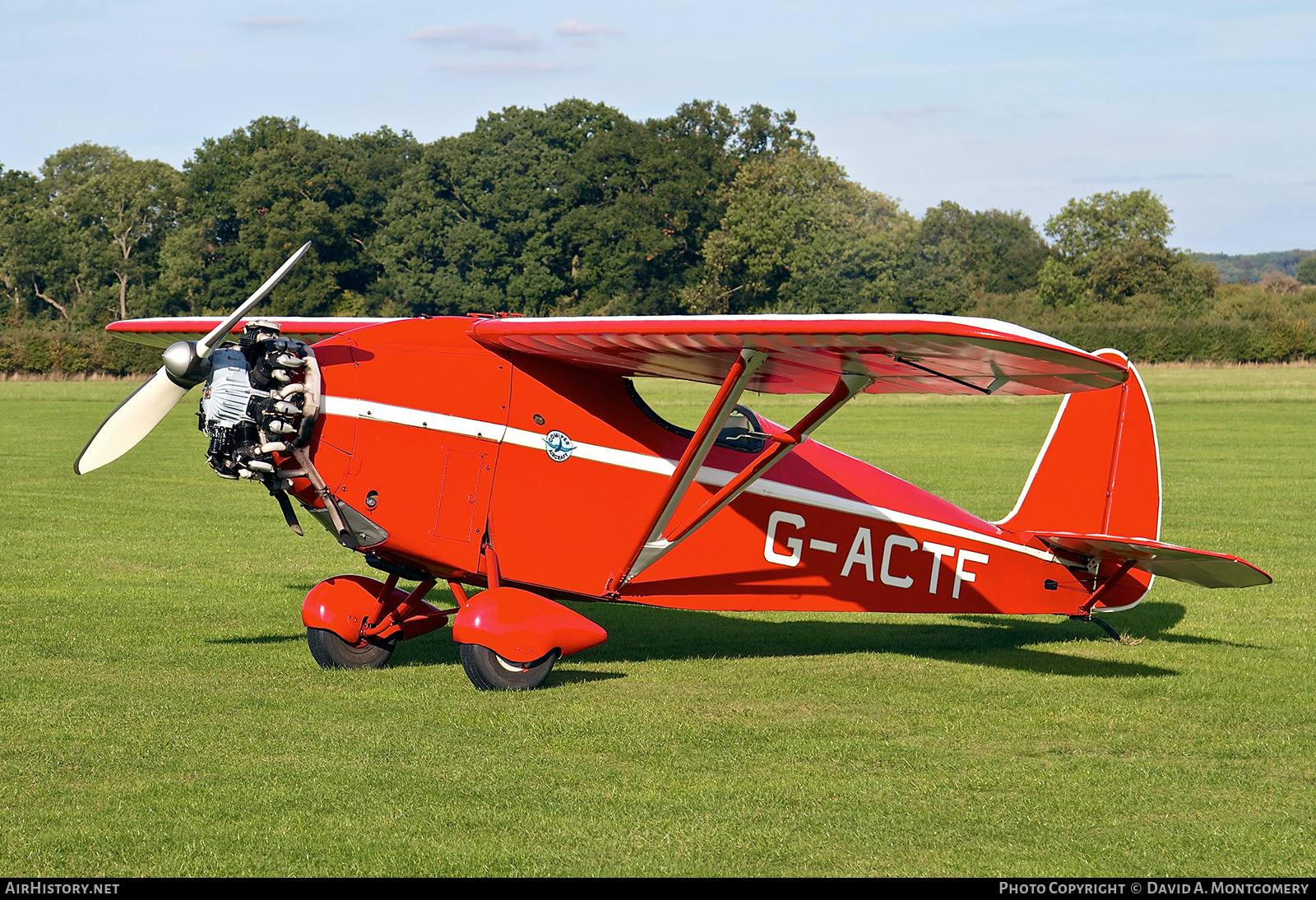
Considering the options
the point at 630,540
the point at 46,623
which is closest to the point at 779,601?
the point at 630,540

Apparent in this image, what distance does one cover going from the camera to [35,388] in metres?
52.7

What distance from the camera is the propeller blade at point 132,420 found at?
7.96 metres

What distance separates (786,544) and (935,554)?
4.25 feet

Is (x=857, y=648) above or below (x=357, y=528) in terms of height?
below

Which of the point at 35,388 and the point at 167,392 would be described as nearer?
the point at 167,392

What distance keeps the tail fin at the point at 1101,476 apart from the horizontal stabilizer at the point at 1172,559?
1.85 ft

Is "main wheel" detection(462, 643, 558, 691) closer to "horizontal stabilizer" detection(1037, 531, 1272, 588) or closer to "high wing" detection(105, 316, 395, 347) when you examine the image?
"high wing" detection(105, 316, 395, 347)

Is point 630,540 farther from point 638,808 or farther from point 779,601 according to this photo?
point 638,808

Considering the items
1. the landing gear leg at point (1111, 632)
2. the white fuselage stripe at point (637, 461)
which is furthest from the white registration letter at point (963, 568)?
the landing gear leg at point (1111, 632)

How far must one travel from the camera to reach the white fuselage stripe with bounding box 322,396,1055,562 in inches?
315

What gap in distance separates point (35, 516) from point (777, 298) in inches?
2826

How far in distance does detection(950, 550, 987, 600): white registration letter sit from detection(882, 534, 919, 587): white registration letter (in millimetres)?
413

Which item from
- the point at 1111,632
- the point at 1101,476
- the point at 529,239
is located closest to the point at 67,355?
the point at 529,239

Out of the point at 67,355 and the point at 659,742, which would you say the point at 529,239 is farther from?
the point at 659,742
